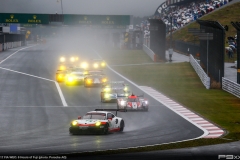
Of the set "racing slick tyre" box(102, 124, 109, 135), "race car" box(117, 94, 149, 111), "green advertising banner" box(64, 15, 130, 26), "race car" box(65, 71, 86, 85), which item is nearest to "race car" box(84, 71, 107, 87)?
"race car" box(65, 71, 86, 85)

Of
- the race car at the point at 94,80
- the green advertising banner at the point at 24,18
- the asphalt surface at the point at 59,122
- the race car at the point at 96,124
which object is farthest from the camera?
the green advertising banner at the point at 24,18

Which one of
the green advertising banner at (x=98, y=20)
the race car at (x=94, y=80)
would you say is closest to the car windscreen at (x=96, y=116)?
the race car at (x=94, y=80)

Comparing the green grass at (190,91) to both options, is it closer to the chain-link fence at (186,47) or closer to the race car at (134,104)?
the race car at (134,104)

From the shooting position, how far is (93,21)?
141250 millimetres

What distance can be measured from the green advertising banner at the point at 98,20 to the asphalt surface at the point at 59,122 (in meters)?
72.8

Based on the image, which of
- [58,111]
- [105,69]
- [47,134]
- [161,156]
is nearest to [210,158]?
[161,156]

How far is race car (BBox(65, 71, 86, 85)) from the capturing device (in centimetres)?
6353

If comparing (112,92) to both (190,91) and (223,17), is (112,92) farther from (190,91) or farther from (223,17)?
(223,17)

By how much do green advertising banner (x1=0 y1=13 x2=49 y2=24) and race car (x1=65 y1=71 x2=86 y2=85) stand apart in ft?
231

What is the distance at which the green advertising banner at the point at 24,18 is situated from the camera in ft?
433

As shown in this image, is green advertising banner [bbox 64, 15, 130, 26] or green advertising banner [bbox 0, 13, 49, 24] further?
green advertising banner [bbox 64, 15, 130, 26]

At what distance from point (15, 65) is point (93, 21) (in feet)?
188

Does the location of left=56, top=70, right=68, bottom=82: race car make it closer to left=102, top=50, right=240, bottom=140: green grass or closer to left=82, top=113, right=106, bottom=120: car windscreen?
left=102, top=50, right=240, bottom=140: green grass

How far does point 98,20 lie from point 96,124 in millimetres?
109299
